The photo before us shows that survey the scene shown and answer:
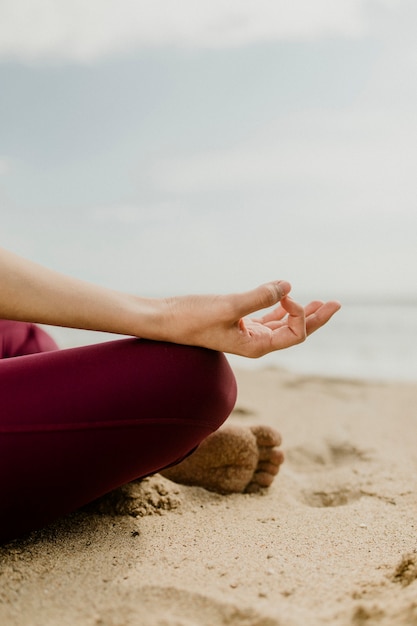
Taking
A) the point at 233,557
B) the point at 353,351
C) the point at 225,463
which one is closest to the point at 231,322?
the point at 233,557

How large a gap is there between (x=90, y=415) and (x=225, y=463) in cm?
74

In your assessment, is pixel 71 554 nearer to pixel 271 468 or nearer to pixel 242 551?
pixel 242 551

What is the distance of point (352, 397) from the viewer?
3.58 metres

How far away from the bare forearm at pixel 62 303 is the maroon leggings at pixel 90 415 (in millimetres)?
50

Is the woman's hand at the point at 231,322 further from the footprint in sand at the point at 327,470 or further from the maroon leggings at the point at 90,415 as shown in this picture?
the footprint in sand at the point at 327,470

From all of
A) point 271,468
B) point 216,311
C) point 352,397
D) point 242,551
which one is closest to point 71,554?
point 242,551

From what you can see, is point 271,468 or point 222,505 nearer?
point 222,505

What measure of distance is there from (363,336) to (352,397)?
578 cm

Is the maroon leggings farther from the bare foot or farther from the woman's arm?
the bare foot

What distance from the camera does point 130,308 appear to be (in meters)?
1.24

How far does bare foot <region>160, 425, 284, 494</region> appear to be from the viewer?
1.79 metres

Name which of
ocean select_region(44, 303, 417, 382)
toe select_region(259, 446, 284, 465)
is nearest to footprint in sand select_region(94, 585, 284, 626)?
toe select_region(259, 446, 284, 465)

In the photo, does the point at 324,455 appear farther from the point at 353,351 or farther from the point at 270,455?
the point at 353,351

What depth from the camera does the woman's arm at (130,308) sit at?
1.19 metres
